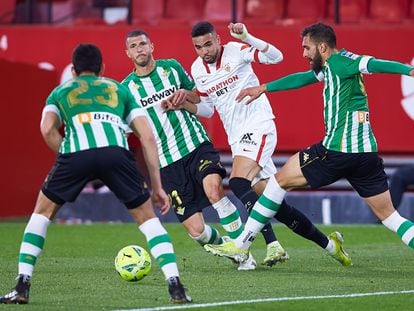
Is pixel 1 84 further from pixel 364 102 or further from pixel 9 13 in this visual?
pixel 364 102

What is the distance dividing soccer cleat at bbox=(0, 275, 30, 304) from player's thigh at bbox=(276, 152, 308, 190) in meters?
2.79

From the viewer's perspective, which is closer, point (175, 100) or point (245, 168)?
point (175, 100)

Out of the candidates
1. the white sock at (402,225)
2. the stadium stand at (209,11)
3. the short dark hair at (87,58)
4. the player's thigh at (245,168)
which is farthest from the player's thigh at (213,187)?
the stadium stand at (209,11)

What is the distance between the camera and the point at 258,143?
426 inches

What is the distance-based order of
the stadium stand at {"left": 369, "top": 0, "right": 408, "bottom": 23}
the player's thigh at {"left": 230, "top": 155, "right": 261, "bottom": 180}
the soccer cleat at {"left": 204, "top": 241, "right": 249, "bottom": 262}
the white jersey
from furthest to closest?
the stadium stand at {"left": 369, "top": 0, "right": 408, "bottom": 23} → the white jersey → the player's thigh at {"left": 230, "top": 155, "right": 261, "bottom": 180} → the soccer cleat at {"left": 204, "top": 241, "right": 249, "bottom": 262}

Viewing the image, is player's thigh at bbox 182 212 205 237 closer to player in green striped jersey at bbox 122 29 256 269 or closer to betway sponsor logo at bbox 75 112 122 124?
player in green striped jersey at bbox 122 29 256 269

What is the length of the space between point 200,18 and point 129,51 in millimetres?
8355

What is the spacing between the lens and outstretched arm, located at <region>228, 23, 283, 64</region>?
10.7m

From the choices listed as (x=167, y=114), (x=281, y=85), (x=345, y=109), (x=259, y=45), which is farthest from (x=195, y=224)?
(x=345, y=109)

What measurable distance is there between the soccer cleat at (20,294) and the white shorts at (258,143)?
11.1 feet

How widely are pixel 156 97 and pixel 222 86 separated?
65 centimetres

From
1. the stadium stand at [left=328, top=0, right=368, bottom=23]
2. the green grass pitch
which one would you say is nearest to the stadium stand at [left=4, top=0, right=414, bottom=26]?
the stadium stand at [left=328, top=0, right=368, bottom=23]

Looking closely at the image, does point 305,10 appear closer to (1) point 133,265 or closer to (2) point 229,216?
(2) point 229,216

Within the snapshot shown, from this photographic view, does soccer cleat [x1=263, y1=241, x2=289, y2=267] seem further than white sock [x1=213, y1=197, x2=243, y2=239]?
No
